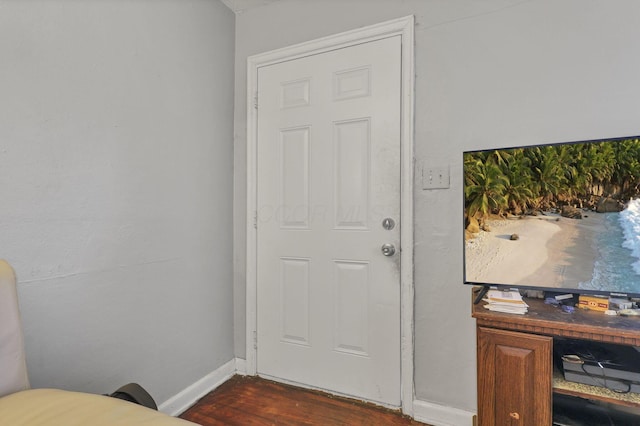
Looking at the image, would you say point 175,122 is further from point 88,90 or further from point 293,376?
point 293,376

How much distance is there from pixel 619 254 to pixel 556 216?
0.25 meters

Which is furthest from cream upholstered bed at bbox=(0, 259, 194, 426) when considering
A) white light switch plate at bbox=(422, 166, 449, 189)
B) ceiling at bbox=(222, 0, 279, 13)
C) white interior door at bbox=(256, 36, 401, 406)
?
ceiling at bbox=(222, 0, 279, 13)

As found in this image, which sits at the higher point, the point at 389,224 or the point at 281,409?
the point at 389,224

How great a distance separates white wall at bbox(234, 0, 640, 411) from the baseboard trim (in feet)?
3.98

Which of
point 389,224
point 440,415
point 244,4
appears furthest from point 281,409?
point 244,4

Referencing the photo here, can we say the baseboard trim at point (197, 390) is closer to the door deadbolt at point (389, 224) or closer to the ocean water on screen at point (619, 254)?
the door deadbolt at point (389, 224)

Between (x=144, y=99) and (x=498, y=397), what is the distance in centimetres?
205

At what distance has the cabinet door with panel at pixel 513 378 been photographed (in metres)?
1.11

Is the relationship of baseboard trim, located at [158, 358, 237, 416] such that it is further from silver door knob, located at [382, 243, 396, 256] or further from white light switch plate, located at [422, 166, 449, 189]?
white light switch plate, located at [422, 166, 449, 189]

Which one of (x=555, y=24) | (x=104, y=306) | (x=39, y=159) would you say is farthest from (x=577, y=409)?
(x=39, y=159)

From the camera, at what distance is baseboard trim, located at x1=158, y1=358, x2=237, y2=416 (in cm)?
173

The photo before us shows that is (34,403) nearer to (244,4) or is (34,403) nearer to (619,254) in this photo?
(619,254)

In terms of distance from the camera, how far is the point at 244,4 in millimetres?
2145

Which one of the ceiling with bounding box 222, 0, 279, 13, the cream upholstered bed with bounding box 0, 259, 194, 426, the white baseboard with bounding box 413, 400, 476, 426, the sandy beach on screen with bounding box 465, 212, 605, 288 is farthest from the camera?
the ceiling with bounding box 222, 0, 279, 13
